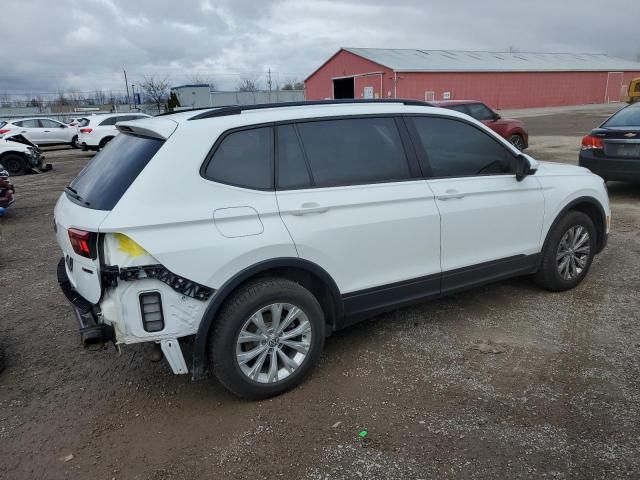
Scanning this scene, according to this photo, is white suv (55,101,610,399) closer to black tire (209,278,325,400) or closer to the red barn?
black tire (209,278,325,400)

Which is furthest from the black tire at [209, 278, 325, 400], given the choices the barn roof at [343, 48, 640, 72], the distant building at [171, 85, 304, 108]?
the barn roof at [343, 48, 640, 72]

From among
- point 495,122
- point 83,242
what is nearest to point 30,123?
point 495,122

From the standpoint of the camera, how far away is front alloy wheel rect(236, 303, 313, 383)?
3088 millimetres

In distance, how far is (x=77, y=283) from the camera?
3145 millimetres

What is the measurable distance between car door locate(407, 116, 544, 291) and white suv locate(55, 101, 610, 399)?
13 mm

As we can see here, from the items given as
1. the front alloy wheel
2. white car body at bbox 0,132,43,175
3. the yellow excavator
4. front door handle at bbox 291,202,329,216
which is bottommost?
the front alloy wheel

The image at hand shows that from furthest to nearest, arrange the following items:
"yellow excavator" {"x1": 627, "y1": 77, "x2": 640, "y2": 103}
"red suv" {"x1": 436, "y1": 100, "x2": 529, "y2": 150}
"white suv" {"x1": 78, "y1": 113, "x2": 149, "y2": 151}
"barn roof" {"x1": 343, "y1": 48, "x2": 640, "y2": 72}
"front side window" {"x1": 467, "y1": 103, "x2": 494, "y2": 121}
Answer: "barn roof" {"x1": 343, "y1": 48, "x2": 640, "y2": 72}
"yellow excavator" {"x1": 627, "y1": 77, "x2": 640, "y2": 103}
"white suv" {"x1": 78, "y1": 113, "x2": 149, "y2": 151}
"front side window" {"x1": 467, "y1": 103, "x2": 494, "y2": 121}
"red suv" {"x1": 436, "y1": 100, "x2": 529, "y2": 150}

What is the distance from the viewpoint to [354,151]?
3.48 meters

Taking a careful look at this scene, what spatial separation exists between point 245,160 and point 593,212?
354cm

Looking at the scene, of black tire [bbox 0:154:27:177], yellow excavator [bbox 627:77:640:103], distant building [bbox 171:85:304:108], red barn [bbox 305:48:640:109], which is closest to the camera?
black tire [bbox 0:154:27:177]

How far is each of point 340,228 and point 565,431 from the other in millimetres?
1757

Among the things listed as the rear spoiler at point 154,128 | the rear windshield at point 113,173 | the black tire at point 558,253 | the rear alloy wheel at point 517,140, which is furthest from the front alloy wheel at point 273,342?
the rear alloy wheel at point 517,140

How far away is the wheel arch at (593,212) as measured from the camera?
14.8 feet

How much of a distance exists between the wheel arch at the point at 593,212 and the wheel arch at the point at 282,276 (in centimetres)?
220
